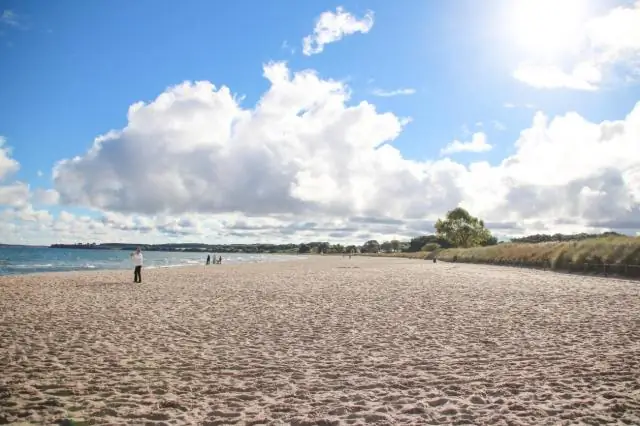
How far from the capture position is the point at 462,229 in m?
116

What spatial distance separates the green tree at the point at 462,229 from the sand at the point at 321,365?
102869 mm

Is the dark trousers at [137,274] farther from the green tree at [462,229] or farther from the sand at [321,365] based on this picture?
the green tree at [462,229]

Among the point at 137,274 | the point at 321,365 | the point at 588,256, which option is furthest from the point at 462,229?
the point at 321,365

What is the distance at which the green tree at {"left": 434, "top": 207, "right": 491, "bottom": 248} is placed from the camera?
115812 mm

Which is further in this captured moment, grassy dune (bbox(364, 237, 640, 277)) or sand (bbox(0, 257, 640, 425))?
grassy dune (bbox(364, 237, 640, 277))

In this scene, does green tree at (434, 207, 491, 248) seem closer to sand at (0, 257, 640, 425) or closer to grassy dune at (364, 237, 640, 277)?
grassy dune at (364, 237, 640, 277)

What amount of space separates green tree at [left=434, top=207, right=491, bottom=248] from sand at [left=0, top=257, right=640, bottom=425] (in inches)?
4050

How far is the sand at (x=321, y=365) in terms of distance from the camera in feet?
19.8

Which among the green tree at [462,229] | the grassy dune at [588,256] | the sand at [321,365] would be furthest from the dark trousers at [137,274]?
the green tree at [462,229]

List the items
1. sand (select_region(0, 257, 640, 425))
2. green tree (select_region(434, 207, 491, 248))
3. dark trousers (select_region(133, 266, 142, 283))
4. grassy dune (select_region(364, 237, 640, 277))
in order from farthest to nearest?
green tree (select_region(434, 207, 491, 248))
grassy dune (select_region(364, 237, 640, 277))
dark trousers (select_region(133, 266, 142, 283))
sand (select_region(0, 257, 640, 425))

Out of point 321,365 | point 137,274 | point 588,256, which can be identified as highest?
point 588,256

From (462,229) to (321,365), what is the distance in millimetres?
A: 112610

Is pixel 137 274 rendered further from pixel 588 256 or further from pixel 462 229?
pixel 462 229

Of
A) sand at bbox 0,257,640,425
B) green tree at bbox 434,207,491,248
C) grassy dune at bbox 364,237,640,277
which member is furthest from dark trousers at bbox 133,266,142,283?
green tree at bbox 434,207,491,248
